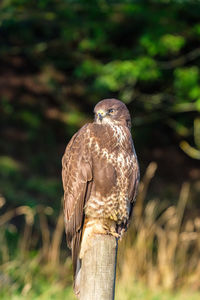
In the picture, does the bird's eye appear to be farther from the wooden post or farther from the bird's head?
the wooden post

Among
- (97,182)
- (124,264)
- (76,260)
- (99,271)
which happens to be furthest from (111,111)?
(124,264)

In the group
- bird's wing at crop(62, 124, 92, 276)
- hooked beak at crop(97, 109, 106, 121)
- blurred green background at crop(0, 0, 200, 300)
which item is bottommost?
bird's wing at crop(62, 124, 92, 276)

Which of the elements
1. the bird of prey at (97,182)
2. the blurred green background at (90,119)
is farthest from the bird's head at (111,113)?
the blurred green background at (90,119)

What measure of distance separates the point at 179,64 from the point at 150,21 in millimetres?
939

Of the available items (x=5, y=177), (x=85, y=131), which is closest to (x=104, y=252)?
(x=85, y=131)

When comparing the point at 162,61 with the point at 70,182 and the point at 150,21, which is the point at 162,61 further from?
the point at 70,182

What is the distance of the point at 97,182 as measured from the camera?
107 inches

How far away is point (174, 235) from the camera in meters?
5.66

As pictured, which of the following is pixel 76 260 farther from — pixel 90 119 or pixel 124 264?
pixel 90 119

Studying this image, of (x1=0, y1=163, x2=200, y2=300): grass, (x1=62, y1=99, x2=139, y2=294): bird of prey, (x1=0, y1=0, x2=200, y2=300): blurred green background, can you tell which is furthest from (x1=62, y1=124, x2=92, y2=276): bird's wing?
(x1=0, y1=163, x2=200, y2=300): grass

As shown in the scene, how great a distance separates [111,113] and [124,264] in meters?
2.87

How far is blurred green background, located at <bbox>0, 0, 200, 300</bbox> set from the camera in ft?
18.9

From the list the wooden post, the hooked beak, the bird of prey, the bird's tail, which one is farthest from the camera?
the hooked beak

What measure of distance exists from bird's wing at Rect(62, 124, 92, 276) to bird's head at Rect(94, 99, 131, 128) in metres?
0.25
